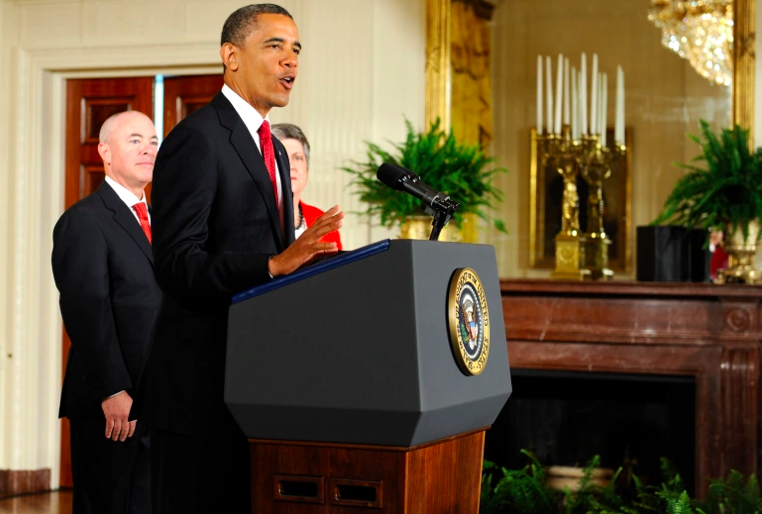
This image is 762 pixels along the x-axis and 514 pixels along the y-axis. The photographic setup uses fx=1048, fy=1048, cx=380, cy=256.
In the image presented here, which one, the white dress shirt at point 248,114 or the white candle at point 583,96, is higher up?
the white candle at point 583,96

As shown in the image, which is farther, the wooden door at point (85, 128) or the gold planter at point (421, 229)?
the wooden door at point (85, 128)

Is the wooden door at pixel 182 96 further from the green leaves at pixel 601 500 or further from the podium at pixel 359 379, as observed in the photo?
the podium at pixel 359 379

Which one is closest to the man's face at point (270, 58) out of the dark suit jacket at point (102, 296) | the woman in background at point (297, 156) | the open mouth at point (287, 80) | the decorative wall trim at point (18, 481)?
the open mouth at point (287, 80)

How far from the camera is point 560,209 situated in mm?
4980

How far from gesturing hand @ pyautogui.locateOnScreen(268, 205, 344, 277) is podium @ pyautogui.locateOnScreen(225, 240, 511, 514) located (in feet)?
0.07

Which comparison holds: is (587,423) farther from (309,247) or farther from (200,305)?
(309,247)

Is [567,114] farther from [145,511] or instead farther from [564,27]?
[145,511]

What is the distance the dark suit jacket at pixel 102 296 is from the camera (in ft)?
9.04

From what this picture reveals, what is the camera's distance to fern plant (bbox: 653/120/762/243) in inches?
176

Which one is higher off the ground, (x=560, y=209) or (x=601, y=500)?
(x=560, y=209)

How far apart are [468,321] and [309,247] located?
288 mm

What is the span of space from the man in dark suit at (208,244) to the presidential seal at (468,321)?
0.91ft

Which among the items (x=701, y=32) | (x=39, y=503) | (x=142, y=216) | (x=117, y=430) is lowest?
(x=39, y=503)

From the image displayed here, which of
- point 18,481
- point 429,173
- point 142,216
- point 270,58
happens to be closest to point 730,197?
point 429,173
